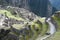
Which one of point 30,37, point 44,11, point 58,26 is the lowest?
point 44,11

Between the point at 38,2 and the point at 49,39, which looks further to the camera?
the point at 38,2

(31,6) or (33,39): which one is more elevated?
(33,39)

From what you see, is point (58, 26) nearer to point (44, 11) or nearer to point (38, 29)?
point (38, 29)

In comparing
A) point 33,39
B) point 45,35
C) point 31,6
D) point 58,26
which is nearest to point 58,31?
point 58,26

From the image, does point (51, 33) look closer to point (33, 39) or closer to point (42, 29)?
point (42, 29)

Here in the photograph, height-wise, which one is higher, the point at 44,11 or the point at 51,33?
the point at 51,33

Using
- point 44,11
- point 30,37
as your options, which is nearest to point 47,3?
point 44,11

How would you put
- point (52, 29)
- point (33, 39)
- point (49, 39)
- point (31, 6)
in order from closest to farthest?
point (49, 39) → point (52, 29) → point (33, 39) → point (31, 6)

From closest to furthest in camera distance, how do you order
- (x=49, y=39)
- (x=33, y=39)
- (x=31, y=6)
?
(x=49, y=39), (x=33, y=39), (x=31, y=6)

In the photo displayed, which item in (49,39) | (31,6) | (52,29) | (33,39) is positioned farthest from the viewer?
(31,6)
